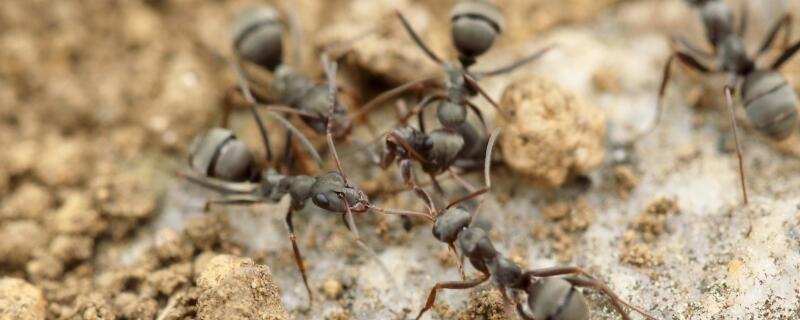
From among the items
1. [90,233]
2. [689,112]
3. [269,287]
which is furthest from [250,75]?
[689,112]

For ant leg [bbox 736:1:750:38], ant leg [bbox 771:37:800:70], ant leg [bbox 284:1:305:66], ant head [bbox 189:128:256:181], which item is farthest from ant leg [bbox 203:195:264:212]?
ant leg [bbox 736:1:750:38]

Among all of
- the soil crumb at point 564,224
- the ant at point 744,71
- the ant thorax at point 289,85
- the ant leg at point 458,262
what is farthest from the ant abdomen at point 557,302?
the ant thorax at point 289,85

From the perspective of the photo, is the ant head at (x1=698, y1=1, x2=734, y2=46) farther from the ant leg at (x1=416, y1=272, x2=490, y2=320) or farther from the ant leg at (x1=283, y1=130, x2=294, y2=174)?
the ant leg at (x1=283, y1=130, x2=294, y2=174)

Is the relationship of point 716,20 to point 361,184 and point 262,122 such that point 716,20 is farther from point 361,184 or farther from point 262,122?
point 262,122

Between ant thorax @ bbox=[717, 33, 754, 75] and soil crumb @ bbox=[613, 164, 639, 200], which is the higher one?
ant thorax @ bbox=[717, 33, 754, 75]

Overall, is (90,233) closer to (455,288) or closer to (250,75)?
(250,75)

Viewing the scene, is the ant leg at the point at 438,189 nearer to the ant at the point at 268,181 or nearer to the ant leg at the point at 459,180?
the ant leg at the point at 459,180
